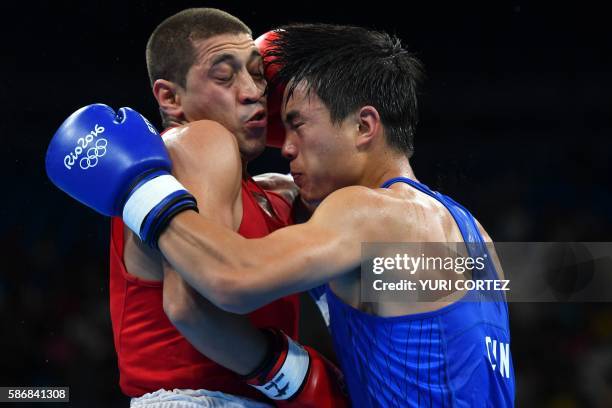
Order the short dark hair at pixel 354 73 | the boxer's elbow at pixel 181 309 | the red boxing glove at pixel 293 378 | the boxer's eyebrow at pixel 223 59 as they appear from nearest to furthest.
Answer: the boxer's elbow at pixel 181 309 < the red boxing glove at pixel 293 378 < the short dark hair at pixel 354 73 < the boxer's eyebrow at pixel 223 59

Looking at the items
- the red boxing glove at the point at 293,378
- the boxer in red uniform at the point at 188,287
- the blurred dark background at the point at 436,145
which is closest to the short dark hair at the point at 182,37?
the boxer in red uniform at the point at 188,287

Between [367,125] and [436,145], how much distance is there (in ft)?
12.1

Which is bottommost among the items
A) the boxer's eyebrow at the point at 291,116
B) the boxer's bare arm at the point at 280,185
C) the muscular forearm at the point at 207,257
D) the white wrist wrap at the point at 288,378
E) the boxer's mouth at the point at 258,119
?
the white wrist wrap at the point at 288,378

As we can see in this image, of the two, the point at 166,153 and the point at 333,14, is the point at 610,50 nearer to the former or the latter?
the point at 333,14

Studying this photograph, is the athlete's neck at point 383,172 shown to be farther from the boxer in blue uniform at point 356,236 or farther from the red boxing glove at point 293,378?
the red boxing glove at point 293,378

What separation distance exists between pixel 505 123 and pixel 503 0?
108cm

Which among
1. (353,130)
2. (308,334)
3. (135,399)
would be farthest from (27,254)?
(353,130)

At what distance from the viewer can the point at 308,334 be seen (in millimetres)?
5609

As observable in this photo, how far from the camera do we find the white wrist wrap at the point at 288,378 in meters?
2.45

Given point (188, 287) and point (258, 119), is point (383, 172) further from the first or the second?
point (188, 287)

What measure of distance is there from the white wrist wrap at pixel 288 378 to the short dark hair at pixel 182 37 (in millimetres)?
1100

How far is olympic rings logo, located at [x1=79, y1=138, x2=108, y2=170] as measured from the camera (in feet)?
7.72

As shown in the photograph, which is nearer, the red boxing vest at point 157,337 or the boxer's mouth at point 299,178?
the red boxing vest at point 157,337

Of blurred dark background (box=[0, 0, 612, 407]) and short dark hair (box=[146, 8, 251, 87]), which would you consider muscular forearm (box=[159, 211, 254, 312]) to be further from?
blurred dark background (box=[0, 0, 612, 407])
